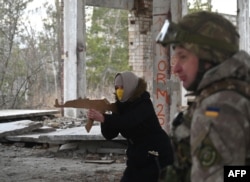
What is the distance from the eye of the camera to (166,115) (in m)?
7.23

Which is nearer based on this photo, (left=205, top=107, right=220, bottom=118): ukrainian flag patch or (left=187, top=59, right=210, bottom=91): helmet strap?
(left=205, top=107, right=220, bottom=118): ukrainian flag patch

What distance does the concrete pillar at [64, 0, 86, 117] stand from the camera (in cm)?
1197

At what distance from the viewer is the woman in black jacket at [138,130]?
4.21 meters

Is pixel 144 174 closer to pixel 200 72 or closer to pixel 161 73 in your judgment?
pixel 200 72

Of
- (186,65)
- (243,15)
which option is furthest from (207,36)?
(243,15)

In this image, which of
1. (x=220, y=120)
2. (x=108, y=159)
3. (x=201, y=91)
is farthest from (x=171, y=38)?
(x=108, y=159)

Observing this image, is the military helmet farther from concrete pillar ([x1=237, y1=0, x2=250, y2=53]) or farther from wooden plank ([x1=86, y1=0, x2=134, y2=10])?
concrete pillar ([x1=237, y1=0, x2=250, y2=53])

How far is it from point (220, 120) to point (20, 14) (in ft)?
48.3

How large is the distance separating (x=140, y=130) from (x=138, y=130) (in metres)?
0.02

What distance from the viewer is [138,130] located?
14.0 feet

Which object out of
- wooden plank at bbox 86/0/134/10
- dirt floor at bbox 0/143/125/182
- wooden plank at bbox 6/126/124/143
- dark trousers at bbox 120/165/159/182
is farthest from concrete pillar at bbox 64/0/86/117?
dark trousers at bbox 120/165/159/182

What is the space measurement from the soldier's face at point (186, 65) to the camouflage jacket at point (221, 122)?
0.08m

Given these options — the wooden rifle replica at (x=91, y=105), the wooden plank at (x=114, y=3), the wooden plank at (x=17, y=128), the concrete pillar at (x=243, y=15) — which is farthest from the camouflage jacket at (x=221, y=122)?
the concrete pillar at (x=243, y=15)

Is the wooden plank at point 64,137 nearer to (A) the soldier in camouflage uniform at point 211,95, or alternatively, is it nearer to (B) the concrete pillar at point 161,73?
(B) the concrete pillar at point 161,73
